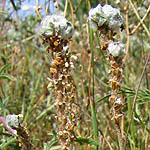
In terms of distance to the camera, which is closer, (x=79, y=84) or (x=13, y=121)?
(x=13, y=121)

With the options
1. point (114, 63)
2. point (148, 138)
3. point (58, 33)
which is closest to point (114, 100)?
point (114, 63)

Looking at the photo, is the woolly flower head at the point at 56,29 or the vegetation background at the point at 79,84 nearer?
the woolly flower head at the point at 56,29

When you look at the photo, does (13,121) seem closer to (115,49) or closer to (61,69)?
(61,69)

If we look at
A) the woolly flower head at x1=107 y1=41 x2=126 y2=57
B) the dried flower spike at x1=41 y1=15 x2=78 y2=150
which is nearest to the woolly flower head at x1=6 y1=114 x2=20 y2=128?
the dried flower spike at x1=41 y1=15 x2=78 y2=150

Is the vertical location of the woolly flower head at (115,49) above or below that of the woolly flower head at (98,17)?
below

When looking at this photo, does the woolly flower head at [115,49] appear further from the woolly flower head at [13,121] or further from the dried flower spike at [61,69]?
the woolly flower head at [13,121]

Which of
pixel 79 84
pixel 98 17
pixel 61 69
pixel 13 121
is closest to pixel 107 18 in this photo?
pixel 98 17

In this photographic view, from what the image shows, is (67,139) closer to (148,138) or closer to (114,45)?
(114,45)

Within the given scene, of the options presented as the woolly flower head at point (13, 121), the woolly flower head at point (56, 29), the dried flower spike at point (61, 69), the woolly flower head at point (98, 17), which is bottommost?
the woolly flower head at point (13, 121)

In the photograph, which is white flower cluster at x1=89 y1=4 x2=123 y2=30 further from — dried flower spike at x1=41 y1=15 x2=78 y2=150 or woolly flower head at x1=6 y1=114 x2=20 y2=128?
woolly flower head at x1=6 y1=114 x2=20 y2=128

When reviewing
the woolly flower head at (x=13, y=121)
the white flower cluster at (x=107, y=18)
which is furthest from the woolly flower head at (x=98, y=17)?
the woolly flower head at (x=13, y=121)

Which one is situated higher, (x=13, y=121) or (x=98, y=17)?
(x=98, y=17)

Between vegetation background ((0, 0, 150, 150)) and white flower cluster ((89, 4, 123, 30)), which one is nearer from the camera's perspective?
white flower cluster ((89, 4, 123, 30))
